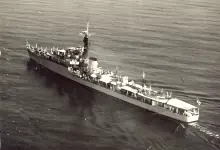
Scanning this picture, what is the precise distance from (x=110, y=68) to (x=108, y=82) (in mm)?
9416

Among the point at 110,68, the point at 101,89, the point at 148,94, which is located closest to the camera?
the point at 148,94

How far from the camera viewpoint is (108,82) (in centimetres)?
6875

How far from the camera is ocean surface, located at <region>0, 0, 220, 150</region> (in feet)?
174

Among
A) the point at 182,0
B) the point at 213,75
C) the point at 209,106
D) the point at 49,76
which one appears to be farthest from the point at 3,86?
the point at 182,0

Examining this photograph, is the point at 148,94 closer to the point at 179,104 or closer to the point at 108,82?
the point at 179,104

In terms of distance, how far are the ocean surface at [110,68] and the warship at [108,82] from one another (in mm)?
1445

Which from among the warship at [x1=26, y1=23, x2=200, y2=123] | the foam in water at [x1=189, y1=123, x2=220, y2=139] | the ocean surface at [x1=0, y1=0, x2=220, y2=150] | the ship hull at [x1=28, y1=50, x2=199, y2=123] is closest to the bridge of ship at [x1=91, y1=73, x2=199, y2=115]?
the warship at [x1=26, y1=23, x2=200, y2=123]

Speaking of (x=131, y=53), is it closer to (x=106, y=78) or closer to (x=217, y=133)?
(x=106, y=78)

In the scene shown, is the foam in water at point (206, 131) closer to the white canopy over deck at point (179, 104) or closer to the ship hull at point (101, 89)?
the ship hull at point (101, 89)

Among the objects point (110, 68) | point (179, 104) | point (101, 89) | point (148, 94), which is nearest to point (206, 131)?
point (179, 104)

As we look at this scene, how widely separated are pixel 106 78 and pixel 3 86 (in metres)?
20.3

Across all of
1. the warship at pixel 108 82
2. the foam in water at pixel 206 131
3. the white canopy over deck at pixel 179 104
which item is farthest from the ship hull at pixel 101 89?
the white canopy over deck at pixel 179 104

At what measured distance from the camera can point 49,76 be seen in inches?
3049

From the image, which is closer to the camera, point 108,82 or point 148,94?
point 148,94
